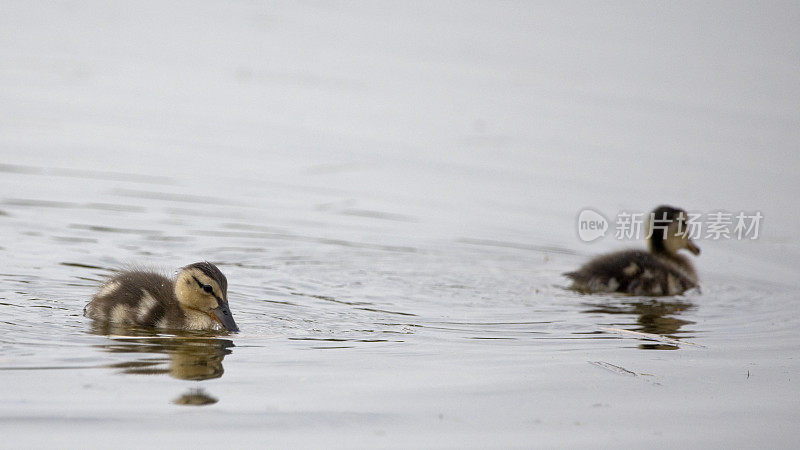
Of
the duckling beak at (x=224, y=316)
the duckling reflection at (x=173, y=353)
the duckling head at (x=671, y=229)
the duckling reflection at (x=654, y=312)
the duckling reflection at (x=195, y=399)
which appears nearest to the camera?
the duckling reflection at (x=195, y=399)

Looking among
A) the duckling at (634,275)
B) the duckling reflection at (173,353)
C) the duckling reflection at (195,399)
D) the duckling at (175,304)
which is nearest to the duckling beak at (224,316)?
the duckling at (175,304)

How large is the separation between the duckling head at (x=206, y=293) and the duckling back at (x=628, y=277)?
102 inches

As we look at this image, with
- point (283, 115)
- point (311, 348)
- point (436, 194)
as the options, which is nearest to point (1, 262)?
point (311, 348)

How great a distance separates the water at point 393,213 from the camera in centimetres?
477

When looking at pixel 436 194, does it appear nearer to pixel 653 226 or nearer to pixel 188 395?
pixel 653 226

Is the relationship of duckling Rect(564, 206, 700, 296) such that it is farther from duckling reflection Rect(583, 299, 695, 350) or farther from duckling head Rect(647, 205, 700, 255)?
duckling head Rect(647, 205, 700, 255)

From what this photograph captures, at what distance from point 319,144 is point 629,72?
5.66 m

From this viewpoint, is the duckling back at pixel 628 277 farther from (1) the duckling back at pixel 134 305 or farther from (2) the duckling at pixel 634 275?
(1) the duckling back at pixel 134 305

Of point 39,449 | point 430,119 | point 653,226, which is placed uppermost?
point 430,119

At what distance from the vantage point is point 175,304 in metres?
6.05

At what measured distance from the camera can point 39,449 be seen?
4.09 m

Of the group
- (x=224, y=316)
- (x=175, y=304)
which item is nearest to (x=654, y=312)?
(x=224, y=316)

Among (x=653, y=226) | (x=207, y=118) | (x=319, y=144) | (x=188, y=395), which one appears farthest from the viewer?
(x=207, y=118)

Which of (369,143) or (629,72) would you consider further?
(629,72)
